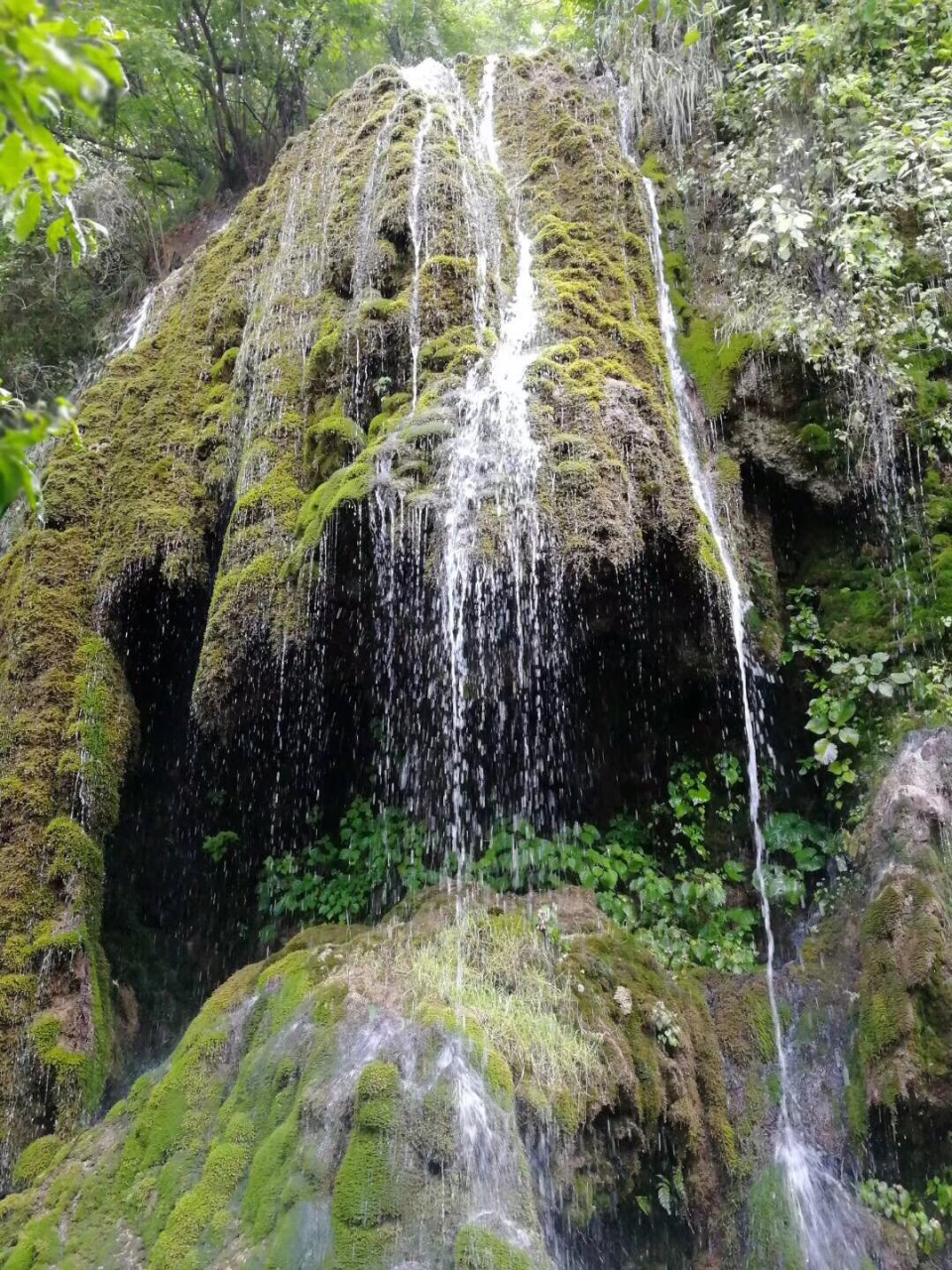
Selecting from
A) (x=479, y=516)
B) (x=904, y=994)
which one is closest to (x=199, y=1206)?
(x=904, y=994)

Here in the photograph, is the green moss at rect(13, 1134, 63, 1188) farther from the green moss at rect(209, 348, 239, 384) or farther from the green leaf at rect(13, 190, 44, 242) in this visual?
the green moss at rect(209, 348, 239, 384)

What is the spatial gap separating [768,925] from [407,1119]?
3096mm

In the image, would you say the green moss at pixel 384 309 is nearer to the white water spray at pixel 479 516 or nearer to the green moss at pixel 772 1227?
the white water spray at pixel 479 516

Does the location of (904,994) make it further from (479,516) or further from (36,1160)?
(36,1160)

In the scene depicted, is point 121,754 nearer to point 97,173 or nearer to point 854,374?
point 854,374

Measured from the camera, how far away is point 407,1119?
3.59 m

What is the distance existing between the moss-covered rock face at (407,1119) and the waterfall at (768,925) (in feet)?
1.25

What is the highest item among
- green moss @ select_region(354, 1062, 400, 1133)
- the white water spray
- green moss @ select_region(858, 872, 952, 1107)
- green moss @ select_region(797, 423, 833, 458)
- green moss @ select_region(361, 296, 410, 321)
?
green moss @ select_region(361, 296, 410, 321)

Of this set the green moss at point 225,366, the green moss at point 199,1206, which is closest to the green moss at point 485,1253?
the green moss at point 199,1206

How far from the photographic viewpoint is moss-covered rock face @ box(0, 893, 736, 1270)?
11.2 feet

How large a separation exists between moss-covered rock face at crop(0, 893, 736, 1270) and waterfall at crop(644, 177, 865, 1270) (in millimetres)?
380

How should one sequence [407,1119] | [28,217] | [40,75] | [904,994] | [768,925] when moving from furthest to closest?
[768,925] → [904,994] → [407,1119] → [28,217] → [40,75]

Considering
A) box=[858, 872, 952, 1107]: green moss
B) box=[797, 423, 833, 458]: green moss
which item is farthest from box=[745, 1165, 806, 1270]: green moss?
box=[797, 423, 833, 458]: green moss

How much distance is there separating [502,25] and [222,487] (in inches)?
556
